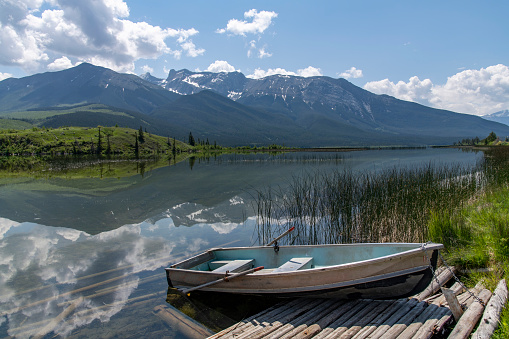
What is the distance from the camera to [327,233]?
1278 cm

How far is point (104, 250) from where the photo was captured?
12430mm

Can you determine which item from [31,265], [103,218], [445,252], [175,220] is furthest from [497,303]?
[103,218]

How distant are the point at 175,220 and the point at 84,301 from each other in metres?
8.34

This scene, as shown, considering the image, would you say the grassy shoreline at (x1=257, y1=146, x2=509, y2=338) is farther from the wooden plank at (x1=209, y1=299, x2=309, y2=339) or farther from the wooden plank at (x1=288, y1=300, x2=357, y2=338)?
the wooden plank at (x1=209, y1=299, x2=309, y2=339)

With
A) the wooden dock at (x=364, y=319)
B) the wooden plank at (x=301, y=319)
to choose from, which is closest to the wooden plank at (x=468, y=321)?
the wooden dock at (x=364, y=319)

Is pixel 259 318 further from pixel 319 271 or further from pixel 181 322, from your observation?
pixel 181 322

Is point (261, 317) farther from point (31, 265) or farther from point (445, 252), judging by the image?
point (31, 265)

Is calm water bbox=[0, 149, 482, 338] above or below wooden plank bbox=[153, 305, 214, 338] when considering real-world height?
above

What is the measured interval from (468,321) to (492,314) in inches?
14.2

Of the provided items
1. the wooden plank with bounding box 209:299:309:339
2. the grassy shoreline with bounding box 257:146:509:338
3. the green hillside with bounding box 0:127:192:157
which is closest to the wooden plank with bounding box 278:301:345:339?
the wooden plank with bounding box 209:299:309:339

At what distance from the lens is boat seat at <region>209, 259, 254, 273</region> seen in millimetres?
8375

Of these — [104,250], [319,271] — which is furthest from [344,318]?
[104,250]

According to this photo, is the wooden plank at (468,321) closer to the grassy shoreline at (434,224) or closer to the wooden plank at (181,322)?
the grassy shoreline at (434,224)

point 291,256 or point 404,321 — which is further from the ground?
point 291,256
